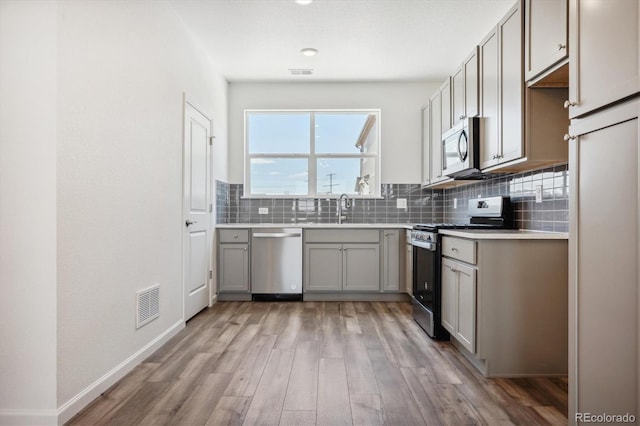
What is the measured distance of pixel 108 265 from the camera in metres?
2.11

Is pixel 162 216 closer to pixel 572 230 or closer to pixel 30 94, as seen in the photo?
pixel 30 94

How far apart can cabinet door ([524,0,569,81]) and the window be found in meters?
2.58

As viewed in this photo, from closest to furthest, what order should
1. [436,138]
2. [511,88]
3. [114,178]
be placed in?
[114,178], [511,88], [436,138]

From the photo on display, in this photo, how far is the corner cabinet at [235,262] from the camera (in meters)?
4.19

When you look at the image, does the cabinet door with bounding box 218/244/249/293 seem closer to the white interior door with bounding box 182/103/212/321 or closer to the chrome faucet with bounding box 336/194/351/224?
the white interior door with bounding box 182/103/212/321

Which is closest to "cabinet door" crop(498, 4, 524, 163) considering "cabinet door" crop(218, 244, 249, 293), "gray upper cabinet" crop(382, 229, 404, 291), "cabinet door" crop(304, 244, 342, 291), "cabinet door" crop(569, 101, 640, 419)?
"cabinet door" crop(569, 101, 640, 419)

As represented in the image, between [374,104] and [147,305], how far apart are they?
3448 millimetres

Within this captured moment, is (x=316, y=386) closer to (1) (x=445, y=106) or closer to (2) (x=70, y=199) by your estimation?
(2) (x=70, y=199)

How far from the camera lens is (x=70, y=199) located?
180 cm

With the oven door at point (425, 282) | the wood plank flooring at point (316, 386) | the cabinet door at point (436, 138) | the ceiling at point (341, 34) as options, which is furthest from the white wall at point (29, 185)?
the cabinet door at point (436, 138)

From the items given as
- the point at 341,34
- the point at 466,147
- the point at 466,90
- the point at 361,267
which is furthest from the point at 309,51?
the point at 361,267

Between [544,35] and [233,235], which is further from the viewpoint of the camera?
[233,235]

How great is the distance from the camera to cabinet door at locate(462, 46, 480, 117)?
2955 mm

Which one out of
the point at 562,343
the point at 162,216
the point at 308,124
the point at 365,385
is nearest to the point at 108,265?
the point at 162,216
